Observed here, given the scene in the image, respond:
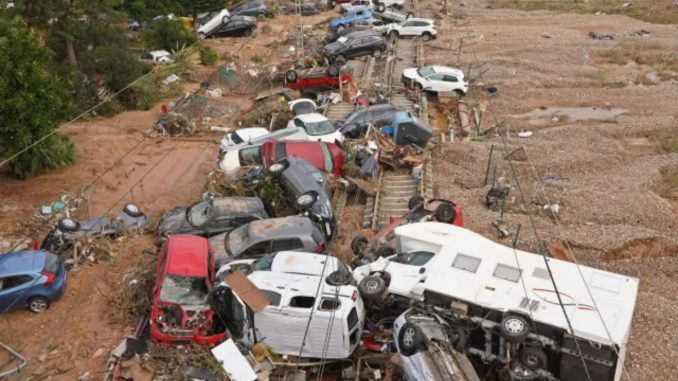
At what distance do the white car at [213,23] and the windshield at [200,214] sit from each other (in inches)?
957

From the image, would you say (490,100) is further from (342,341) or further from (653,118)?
(342,341)

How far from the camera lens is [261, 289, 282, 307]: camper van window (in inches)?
440

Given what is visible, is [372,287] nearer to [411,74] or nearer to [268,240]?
[268,240]

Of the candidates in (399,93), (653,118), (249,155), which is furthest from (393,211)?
(653,118)


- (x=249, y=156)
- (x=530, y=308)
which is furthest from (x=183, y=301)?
(x=249, y=156)

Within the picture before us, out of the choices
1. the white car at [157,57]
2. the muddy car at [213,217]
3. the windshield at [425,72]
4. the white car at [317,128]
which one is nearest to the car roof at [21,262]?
the muddy car at [213,217]

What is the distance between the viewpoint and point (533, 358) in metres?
10.0

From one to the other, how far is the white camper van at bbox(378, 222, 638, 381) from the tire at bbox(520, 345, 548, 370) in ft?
0.05

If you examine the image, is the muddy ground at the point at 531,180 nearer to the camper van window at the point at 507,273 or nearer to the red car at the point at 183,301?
the red car at the point at 183,301

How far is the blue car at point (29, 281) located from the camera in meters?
12.6

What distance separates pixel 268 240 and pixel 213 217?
7.15ft

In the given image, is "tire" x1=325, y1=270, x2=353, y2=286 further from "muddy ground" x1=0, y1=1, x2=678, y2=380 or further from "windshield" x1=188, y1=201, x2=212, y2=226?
"windshield" x1=188, y1=201, x2=212, y2=226

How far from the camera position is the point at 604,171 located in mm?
20203

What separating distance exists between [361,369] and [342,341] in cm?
91
